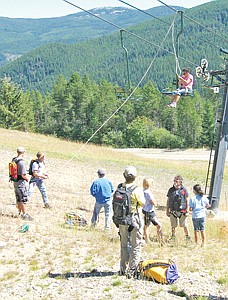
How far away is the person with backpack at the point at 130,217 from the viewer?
763cm

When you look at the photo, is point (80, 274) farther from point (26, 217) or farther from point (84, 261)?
point (26, 217)

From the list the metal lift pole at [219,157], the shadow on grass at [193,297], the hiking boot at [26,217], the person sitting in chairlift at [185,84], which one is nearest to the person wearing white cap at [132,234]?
the shadow on grass at [193,297]

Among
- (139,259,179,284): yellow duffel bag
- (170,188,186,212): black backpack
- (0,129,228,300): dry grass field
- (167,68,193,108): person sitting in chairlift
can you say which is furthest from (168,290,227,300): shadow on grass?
(167,68,193,108): person sitting in chairlift

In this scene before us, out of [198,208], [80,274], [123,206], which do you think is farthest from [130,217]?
[198,208]

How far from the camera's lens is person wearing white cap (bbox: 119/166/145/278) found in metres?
7.70

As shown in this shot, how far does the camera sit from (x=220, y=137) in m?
16.6

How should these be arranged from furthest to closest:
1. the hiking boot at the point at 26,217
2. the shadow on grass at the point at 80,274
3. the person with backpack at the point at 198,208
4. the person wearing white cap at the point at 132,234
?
1. the hiking boot at the point at 26,217
2. the person with backpack at the point at 198,208
3. the shadow on grass at the point at 80,274
4. the person wearing white cap at the point at 132,234

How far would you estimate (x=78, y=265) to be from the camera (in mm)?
8805

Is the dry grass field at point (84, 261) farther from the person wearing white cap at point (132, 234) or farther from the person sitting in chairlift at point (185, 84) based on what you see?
the person sitting in chairlift at point (185, 84)

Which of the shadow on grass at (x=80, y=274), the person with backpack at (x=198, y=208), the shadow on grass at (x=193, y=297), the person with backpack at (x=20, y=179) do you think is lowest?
the shadow on grass at (x=193, y=297)

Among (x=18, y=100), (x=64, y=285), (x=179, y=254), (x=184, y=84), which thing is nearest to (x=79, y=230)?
(x=179, y=254)

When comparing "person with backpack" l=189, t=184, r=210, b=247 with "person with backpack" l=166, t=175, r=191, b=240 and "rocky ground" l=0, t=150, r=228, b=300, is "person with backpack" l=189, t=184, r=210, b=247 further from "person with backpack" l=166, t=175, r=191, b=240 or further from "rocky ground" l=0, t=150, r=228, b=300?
"rocky ground" l=0, t=150, r=228, b=300

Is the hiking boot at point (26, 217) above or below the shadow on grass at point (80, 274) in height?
above

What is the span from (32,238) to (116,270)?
242 centimetres
